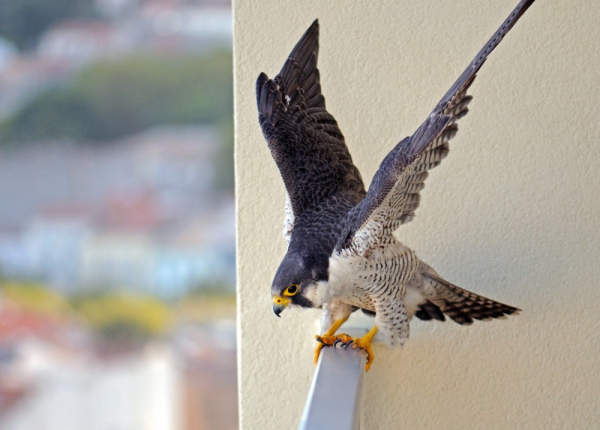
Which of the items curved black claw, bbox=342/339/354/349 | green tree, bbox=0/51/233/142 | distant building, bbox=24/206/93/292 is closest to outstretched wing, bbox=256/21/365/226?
curved black claw, bbox=342/339/354/349

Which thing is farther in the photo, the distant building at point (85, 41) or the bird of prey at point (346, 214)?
the distant building at point (85, 41)

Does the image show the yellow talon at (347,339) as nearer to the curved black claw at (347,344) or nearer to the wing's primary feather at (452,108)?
the curved black claw at (347,344)

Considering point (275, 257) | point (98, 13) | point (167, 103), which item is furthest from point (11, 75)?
point (275, 257)

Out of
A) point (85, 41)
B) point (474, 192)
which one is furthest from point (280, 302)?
point (85, 41)

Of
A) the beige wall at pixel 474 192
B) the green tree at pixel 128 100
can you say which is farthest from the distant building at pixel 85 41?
the beige wall at pixel 474 192

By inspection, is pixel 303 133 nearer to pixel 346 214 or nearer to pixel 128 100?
pixel 346 214
